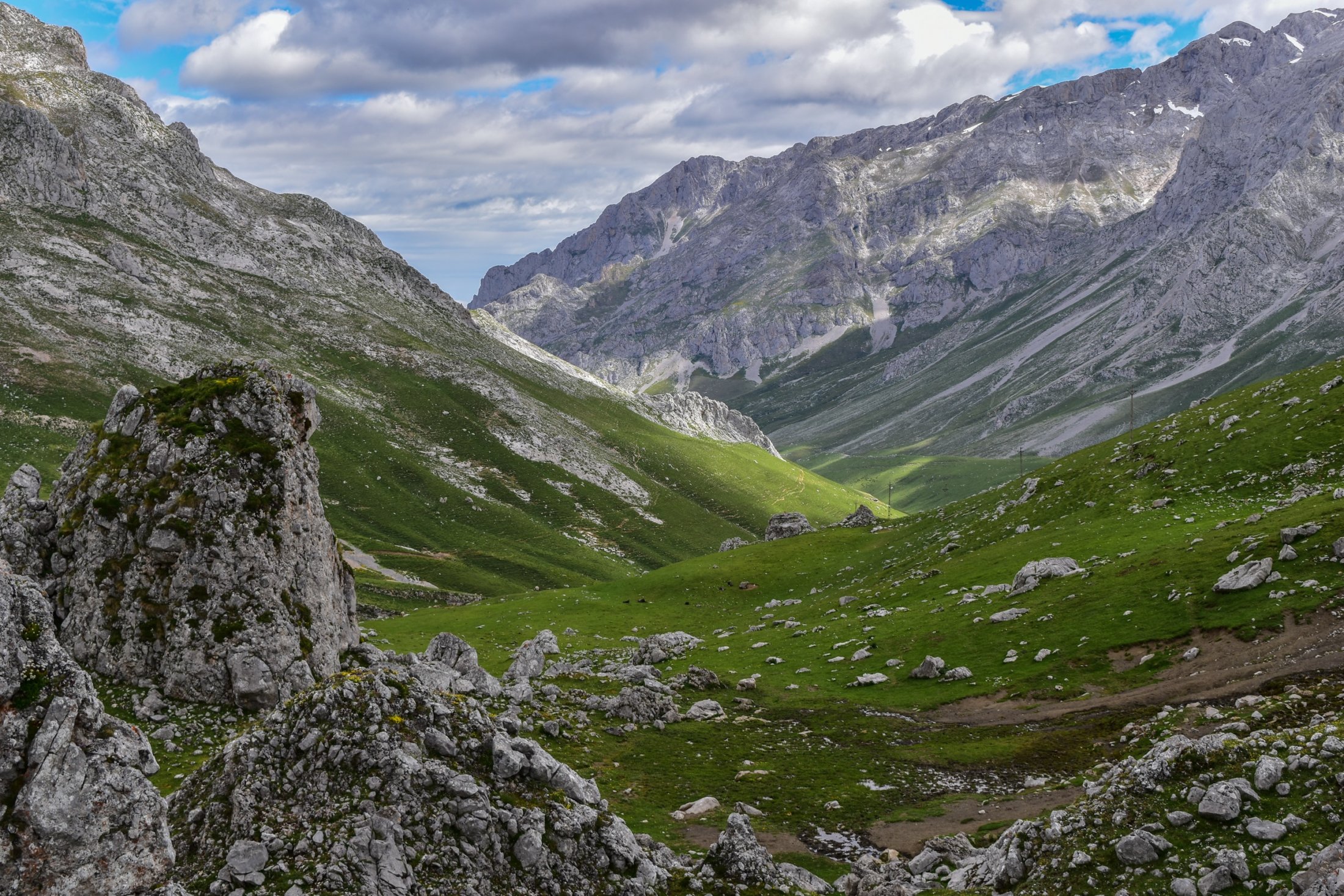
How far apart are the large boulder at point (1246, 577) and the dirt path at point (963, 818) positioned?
78.2 ft

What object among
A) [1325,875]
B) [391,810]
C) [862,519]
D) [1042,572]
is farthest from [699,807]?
[862,519]

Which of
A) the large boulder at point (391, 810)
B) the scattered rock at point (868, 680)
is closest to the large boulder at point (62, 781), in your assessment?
the large boulder at point (391, 810)

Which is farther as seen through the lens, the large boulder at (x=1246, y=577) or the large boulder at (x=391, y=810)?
the large boulder at (x=1246, y=577)

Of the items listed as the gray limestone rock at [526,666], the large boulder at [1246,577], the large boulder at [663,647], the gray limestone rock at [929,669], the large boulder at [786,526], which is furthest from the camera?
the large boulder at [786,526]

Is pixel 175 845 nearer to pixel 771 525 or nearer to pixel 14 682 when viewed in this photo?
pixel 14 682

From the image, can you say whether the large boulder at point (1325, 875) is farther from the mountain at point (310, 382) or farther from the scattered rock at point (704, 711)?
the mountain at point (310, 382)

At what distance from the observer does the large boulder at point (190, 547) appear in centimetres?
3934

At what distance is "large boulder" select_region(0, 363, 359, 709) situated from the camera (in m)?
39.3

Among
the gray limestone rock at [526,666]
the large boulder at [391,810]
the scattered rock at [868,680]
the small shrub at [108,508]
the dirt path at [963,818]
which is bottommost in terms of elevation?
the scattered rock at [868,680]

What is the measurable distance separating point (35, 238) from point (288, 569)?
174215mm

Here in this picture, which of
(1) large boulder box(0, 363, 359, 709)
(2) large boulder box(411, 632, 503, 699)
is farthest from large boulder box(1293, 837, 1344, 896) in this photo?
(1) large boulder box(0, 363, 359, 709)

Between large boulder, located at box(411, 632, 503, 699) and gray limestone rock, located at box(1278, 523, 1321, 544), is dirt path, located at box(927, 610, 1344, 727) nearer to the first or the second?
gray limestone rock, located at box(1278, 523, 1321, 544)

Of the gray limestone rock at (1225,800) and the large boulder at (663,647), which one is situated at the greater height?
the gray limestone rock at (1225,800)

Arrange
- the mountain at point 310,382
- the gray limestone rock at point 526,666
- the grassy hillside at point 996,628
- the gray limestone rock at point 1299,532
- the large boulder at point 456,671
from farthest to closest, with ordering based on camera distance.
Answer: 1. the mountain at point 310,382
2. the gray limestone rock at point 526,666
3. the gray limestone rock at point 1299,532
4. the large boulder at point 456,671
5. the grassy hillside at point 996,628
